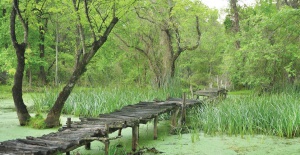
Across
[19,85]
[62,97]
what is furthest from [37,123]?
[19,85]

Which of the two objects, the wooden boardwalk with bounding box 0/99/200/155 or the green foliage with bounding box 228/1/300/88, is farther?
the green foliage with bounding box 228/1/300/88

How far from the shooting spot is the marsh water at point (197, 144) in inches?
212

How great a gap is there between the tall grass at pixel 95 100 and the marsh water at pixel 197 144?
6.95ft

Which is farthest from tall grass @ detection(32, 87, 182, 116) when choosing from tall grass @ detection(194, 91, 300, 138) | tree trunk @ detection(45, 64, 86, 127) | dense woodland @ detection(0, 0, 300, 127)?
tall grass @ detection(194, 91, 300, 138)

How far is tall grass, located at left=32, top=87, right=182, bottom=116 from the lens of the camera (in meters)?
9.39

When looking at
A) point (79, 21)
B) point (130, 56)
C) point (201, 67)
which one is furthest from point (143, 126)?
point (201, 67)

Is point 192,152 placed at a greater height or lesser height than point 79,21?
lesser

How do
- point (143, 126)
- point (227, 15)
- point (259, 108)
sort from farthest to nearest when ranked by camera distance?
point (227, 15) < point (143, 126) < point (259, 108)

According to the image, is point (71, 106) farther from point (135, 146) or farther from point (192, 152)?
point (192, 152)

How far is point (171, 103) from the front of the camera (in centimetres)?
787

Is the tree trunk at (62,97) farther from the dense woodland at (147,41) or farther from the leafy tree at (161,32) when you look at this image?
the leafy tree at (161,32)

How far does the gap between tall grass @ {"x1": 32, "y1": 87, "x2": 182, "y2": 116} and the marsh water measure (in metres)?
2.12

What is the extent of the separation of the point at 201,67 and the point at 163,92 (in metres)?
12.5

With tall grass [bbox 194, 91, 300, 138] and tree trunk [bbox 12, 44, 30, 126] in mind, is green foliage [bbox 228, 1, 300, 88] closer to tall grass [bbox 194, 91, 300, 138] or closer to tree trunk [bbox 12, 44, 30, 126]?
tall grass [bbox 194, 91, 300, 138]
